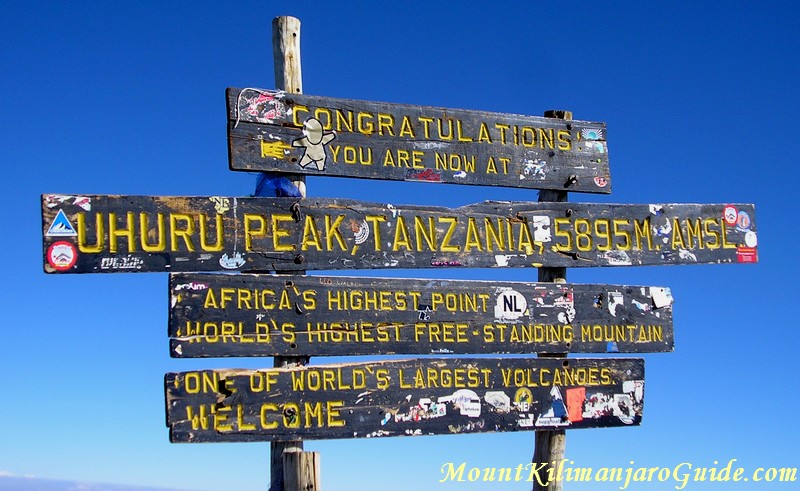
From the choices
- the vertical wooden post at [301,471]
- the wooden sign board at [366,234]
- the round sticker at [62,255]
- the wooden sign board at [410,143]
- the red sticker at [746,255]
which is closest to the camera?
the round sticker at [62,255]

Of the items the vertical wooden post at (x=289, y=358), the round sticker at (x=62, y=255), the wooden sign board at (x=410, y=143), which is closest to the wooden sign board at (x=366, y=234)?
the round sticker at (x=62, y=255)

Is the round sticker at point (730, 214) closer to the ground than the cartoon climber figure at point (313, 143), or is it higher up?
→ closer to the ground

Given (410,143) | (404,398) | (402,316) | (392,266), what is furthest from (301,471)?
(410,143)

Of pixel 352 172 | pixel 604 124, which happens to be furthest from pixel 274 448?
pixel 604 124

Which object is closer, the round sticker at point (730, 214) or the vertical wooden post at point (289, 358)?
the vertical wooden post at point (289, 358)

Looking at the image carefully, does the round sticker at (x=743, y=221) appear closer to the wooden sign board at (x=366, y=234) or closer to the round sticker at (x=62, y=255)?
the wooden sign board at (x=366, y=234)

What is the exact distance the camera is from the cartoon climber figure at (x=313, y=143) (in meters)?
6.36

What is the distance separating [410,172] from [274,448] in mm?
2177

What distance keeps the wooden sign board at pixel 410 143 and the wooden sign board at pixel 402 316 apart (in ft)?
2.67

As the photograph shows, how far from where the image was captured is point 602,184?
737 cm

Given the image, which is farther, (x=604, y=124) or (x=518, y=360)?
(x=604, y=124)

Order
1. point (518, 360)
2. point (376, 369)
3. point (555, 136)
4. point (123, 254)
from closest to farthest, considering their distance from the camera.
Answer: point (123, 254)
point (376, 369)
point (518, 360)
point (555, 136)

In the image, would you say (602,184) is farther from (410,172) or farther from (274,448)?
(274,448)

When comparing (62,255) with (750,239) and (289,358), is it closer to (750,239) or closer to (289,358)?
(289,358)
